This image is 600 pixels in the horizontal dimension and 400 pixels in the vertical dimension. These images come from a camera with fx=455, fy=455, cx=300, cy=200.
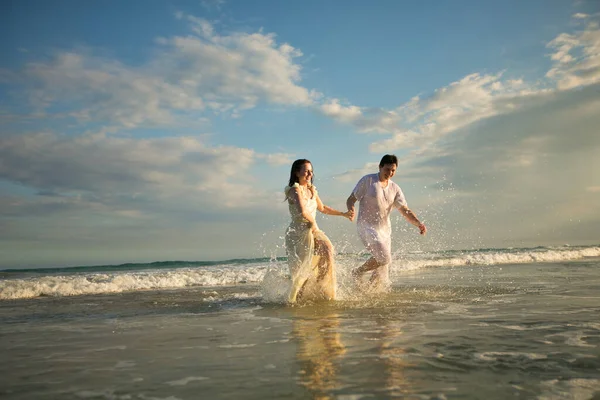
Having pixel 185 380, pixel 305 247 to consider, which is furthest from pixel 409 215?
pixel 185 380

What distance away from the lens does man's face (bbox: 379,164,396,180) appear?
795cm

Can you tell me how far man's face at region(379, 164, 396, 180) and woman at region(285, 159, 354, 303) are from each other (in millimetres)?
1478

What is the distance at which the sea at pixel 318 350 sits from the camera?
2.75 m

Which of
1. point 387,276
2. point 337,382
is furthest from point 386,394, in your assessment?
point 387,276

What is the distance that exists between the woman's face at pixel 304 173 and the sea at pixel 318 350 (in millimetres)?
1929

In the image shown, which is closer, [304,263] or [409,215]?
[304,263]

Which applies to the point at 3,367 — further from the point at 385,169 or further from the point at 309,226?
the point at 385,169

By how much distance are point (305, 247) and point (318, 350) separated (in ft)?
11.3

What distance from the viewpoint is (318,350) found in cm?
368

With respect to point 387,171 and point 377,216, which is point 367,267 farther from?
point 387,171

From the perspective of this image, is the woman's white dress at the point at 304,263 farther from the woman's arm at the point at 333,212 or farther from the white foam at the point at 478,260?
the white foam at the point at 478,260

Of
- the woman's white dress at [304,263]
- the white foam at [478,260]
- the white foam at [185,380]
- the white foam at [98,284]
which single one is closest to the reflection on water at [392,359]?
the white foam at [185,380]

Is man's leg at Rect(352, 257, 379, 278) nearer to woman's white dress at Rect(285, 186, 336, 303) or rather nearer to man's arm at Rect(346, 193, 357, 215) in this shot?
woman's white dress at Rect(285, 186, 336, 303)

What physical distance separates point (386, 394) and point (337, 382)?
0.35 m
